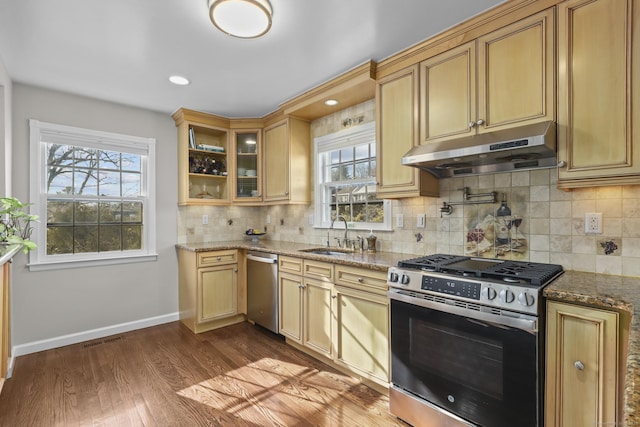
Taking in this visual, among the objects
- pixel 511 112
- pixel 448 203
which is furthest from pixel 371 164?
pixel 511 112

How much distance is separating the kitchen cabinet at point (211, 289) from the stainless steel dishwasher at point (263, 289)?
0.18 metres

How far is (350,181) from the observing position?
130 inches

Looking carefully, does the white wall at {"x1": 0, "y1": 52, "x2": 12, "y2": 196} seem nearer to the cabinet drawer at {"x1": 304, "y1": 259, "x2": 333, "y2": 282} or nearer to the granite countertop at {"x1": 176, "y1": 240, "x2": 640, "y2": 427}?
the cabinet drawer at {"x1": 304, "y1": 259, "x2": 333, "y2": 282}

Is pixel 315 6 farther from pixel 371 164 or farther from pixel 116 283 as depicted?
pixel 116 283

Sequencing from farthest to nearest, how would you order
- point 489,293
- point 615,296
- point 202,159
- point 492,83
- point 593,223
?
point 202,159, point 492,83, point 593,223, point 489,293, point 615,296

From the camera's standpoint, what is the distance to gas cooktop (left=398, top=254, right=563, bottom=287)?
1.58m

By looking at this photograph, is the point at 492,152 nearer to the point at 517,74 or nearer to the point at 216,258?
the point at 517,74

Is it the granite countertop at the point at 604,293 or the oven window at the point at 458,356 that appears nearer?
the granite countertop at the point at 604,293

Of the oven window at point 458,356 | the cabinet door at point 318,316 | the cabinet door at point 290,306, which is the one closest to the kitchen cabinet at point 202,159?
the cabinet door at point 290,306

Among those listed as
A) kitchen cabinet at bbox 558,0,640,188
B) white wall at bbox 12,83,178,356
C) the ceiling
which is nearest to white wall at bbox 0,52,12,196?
the ceiling

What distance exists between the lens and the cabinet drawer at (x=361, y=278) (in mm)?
2184

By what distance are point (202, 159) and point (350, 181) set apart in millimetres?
1914

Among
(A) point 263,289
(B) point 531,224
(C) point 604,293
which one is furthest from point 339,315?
(C) point 604,293

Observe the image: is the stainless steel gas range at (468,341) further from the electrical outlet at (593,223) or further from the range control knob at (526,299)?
the electrical outlet at (593,223)
